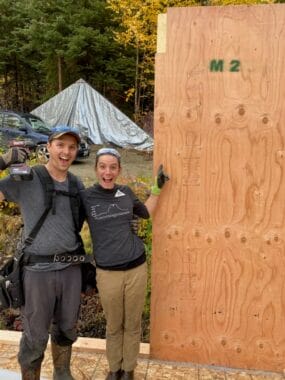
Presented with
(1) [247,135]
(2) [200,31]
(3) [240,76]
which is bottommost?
(1) [247,135]

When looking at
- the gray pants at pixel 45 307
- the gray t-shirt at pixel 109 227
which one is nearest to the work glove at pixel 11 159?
the gray t-shirt at pixel 109 227

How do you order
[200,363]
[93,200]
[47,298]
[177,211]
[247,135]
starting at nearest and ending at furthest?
[47,298] < [93,200] < [247,135] < [177,211] < [200,363]

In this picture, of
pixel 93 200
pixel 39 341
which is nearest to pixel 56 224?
pixel 93 200

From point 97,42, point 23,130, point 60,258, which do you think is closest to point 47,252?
point 60,258

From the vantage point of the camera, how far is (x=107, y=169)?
2.57 meters

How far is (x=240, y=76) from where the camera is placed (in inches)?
106

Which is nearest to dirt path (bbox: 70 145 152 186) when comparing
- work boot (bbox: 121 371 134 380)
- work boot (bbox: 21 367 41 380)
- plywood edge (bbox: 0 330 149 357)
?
plywood edge (bbox: 0 330 149 357)

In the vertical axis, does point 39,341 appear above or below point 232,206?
below

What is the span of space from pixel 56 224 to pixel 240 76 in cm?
158

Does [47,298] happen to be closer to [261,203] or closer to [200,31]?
[261,203]

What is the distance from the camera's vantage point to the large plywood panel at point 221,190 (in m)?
2.67

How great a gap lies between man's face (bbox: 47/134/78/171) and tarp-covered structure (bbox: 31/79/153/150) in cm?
1360

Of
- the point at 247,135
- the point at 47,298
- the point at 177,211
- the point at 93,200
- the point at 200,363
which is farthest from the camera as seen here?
the point at 200,363

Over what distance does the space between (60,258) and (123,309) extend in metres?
0.59
